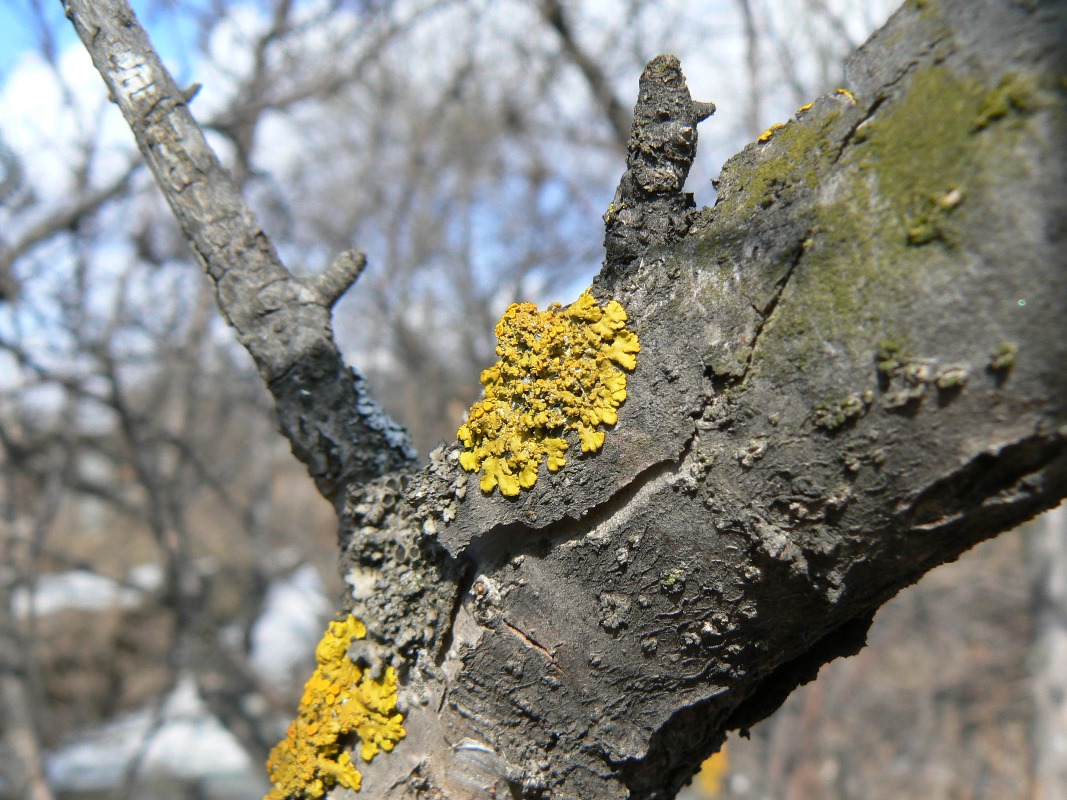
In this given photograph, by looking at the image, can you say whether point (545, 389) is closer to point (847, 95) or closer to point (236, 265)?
point (847, 95)

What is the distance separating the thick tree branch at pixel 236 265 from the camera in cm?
123

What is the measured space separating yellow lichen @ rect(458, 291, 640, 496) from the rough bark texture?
0.03m

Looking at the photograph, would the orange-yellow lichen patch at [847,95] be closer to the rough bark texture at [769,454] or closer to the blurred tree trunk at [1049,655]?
the rough bark texture at [769,454]

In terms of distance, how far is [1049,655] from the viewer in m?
4.02

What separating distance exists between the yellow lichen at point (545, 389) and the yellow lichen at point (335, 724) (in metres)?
0.38

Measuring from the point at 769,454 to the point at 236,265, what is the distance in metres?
0.89

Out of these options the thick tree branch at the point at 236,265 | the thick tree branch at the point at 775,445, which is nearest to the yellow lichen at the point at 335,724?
the thick tree branch at the point at 775,445

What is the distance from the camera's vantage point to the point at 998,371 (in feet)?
2.26

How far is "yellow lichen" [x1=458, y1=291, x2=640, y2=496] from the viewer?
926 mm

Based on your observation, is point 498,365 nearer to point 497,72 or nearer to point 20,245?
point 20,245

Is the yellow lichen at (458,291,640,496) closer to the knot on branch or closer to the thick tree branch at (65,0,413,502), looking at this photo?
the knot on branch

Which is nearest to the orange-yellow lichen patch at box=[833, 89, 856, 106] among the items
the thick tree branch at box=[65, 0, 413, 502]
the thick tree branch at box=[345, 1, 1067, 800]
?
the thick tree branch at box=[345, 1, 1067, 800]

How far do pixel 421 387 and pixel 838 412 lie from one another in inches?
260

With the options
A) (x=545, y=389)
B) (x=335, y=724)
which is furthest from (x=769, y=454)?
(x=335, y=724)
